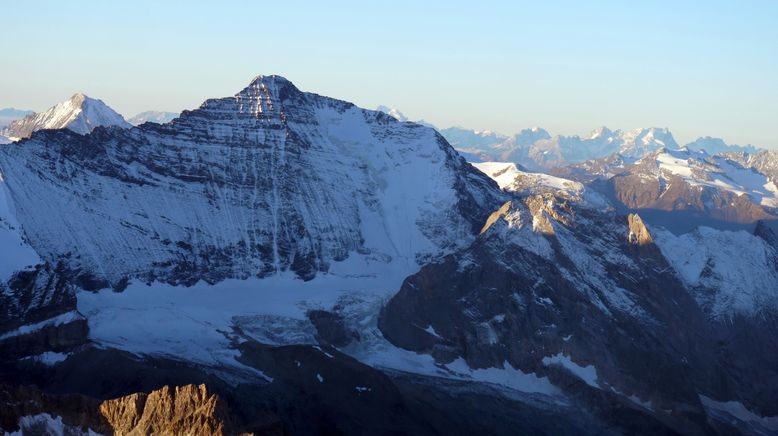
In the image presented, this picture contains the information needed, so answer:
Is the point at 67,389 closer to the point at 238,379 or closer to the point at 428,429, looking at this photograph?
the point at 238,379

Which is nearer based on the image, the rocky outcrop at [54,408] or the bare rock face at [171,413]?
the bare rock face at [171,413]

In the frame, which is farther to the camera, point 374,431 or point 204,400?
point 374,431

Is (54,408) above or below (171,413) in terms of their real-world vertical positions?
below

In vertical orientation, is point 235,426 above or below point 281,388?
above

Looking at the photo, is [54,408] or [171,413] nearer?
[171,413]

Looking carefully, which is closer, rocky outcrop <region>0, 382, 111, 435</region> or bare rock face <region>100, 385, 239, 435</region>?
bare rock face <region>100, 385, 239, 435</region>

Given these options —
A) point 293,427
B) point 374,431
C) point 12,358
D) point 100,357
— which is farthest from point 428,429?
point 12,358

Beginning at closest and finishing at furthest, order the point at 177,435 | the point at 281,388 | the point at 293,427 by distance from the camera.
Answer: the point at 177,435
the point at 293,427
the point at 281,388

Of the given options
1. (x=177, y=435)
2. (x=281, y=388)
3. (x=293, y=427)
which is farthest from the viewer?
(x=281, y=388)
